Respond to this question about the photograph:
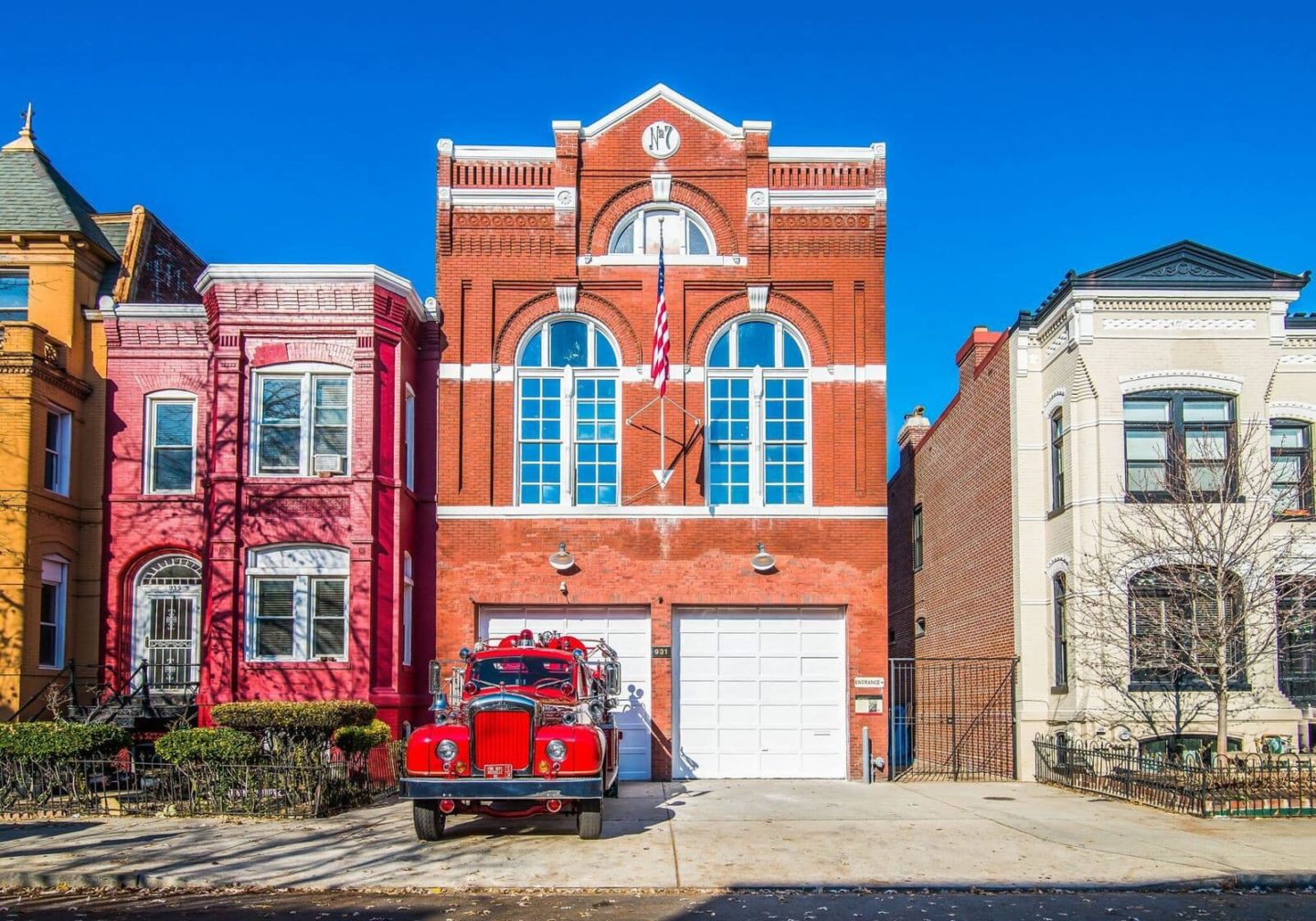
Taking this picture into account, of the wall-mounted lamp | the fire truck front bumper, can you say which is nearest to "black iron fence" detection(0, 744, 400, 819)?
the fire truck front bumper

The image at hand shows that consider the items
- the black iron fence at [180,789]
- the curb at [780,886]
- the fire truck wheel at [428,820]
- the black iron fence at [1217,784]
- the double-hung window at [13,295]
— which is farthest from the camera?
the double-hung window at [13,295]

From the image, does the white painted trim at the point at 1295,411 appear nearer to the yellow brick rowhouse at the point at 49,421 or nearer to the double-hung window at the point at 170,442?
the double-hung window at the point at 170,442

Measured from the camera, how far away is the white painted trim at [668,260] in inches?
949

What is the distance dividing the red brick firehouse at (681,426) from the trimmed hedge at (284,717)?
4.18m

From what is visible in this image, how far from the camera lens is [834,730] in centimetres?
2342

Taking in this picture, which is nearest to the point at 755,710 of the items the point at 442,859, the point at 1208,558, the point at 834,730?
the point at 834,730

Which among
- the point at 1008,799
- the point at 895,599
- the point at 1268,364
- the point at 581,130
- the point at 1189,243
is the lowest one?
the point at 1008,799

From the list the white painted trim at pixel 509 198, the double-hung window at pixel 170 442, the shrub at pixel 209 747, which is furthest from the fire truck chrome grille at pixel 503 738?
the double-hung window at pixel 170 442

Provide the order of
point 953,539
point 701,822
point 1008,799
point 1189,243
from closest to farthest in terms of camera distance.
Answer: point 701,822
point 1008,799
point 1189,243
point 953,539

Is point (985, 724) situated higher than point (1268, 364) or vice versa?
point (1268, 364)

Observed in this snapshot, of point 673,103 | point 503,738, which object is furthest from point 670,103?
point 503,738

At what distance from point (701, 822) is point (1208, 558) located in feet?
29.7

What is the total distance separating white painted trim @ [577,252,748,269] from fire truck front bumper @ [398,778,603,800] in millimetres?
11693

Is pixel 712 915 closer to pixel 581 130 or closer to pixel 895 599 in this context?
pixel 581 130
